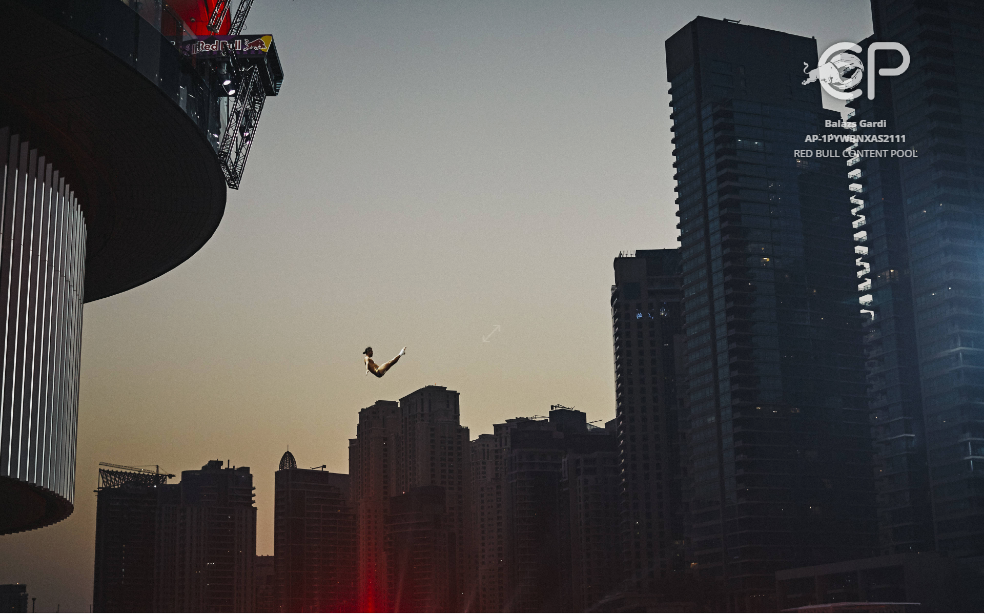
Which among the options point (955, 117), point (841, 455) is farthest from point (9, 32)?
point (841, 455)

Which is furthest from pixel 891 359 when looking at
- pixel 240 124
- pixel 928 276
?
pixel 240 124

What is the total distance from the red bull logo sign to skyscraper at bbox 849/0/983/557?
122050mm

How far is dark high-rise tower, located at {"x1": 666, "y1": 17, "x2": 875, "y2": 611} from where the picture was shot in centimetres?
16100

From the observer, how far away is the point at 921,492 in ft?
486

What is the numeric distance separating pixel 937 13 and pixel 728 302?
50.6 meters

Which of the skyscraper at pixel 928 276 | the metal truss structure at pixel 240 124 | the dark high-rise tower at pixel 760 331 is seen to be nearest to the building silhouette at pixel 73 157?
the metal truss structure at pixel 240 124

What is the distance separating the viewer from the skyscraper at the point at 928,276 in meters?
140

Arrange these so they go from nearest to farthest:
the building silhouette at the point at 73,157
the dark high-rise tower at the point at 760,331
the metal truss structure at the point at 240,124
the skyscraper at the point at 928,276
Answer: the building silhouette at the point at 73,157 < the metal truss structure at the point at 240,124 < the skyscraper at the point at 928,276 < the dark high-rise tower at the point at 760,331

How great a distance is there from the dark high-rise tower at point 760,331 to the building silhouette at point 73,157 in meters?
127

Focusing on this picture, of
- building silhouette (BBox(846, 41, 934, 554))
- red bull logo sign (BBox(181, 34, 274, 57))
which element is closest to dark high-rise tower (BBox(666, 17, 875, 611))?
building silhouette (BBox(846, 41, 934, 554))

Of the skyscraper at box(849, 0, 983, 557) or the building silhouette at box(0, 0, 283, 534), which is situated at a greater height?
the skyscraper at box(849, 0, 983, 557)

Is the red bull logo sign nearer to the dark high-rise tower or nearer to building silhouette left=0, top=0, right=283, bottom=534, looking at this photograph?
building silhouette left=0, top=0, right=283, bottom=534

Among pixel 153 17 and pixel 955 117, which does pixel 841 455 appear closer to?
pixel 955 117

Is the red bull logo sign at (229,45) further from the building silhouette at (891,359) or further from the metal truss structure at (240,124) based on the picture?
the building silhouette at (891,359)
